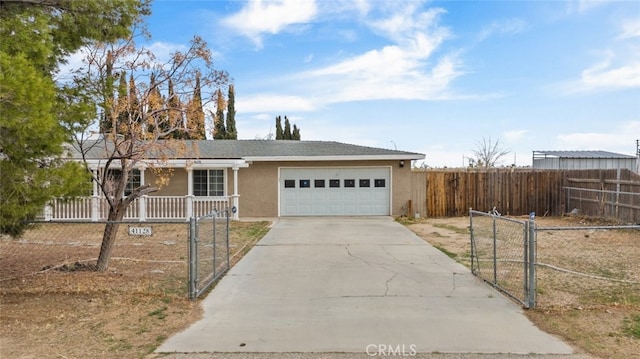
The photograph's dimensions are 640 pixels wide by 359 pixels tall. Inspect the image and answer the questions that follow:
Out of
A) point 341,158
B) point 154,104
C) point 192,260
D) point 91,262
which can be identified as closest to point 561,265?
point 192,260

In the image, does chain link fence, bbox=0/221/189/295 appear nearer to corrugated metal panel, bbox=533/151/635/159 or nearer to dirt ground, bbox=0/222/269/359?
dirt ground, bbox=0/222/269/359

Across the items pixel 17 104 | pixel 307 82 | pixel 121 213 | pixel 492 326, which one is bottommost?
pixel 492 326

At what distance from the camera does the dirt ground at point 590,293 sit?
15.6 feet

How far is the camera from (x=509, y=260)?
9.15 meters

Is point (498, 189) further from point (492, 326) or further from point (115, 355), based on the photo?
point (115, 355)

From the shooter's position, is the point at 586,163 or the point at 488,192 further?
the point at 586,163

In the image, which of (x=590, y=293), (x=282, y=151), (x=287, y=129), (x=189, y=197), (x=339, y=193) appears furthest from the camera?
(x=287, y=129)

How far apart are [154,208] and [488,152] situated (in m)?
31.2

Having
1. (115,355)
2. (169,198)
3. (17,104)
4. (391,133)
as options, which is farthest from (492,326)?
(391,133)

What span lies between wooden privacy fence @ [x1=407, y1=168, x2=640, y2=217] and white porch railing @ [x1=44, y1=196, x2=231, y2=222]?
330 inches

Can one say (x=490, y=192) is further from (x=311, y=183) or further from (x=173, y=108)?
(x=173, y=108)

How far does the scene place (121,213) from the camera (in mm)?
8602

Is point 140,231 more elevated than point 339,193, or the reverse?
point 339,193

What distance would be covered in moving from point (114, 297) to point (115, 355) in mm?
2268
